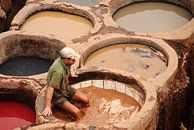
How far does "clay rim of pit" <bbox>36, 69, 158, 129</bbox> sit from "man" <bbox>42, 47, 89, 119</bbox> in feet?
0.86

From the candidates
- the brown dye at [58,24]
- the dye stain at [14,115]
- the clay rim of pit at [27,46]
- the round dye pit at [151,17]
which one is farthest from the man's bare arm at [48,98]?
the round dye pit at [151,17]

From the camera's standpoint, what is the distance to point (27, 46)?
38.5ft

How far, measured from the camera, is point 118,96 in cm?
933

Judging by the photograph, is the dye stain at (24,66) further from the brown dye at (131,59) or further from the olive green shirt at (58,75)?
the olive green shirt at (58,75)

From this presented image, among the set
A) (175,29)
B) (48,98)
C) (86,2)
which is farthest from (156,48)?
(48,98)

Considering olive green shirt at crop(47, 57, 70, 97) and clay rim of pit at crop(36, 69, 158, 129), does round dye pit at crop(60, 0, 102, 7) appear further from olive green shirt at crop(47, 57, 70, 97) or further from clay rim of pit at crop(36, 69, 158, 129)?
olive green shirt at crop(47, 57, 70, 97)

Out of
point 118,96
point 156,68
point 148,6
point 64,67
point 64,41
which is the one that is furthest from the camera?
point 148,6

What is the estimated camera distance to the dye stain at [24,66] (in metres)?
11.2

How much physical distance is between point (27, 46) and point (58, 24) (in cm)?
114

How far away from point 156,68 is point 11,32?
3.76 meters

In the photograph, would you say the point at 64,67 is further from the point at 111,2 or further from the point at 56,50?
the point at 111,2

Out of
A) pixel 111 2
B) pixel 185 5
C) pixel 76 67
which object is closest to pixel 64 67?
pixel 76 67

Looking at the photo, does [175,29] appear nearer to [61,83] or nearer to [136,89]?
[136,89]

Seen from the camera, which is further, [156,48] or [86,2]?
[86,2]
